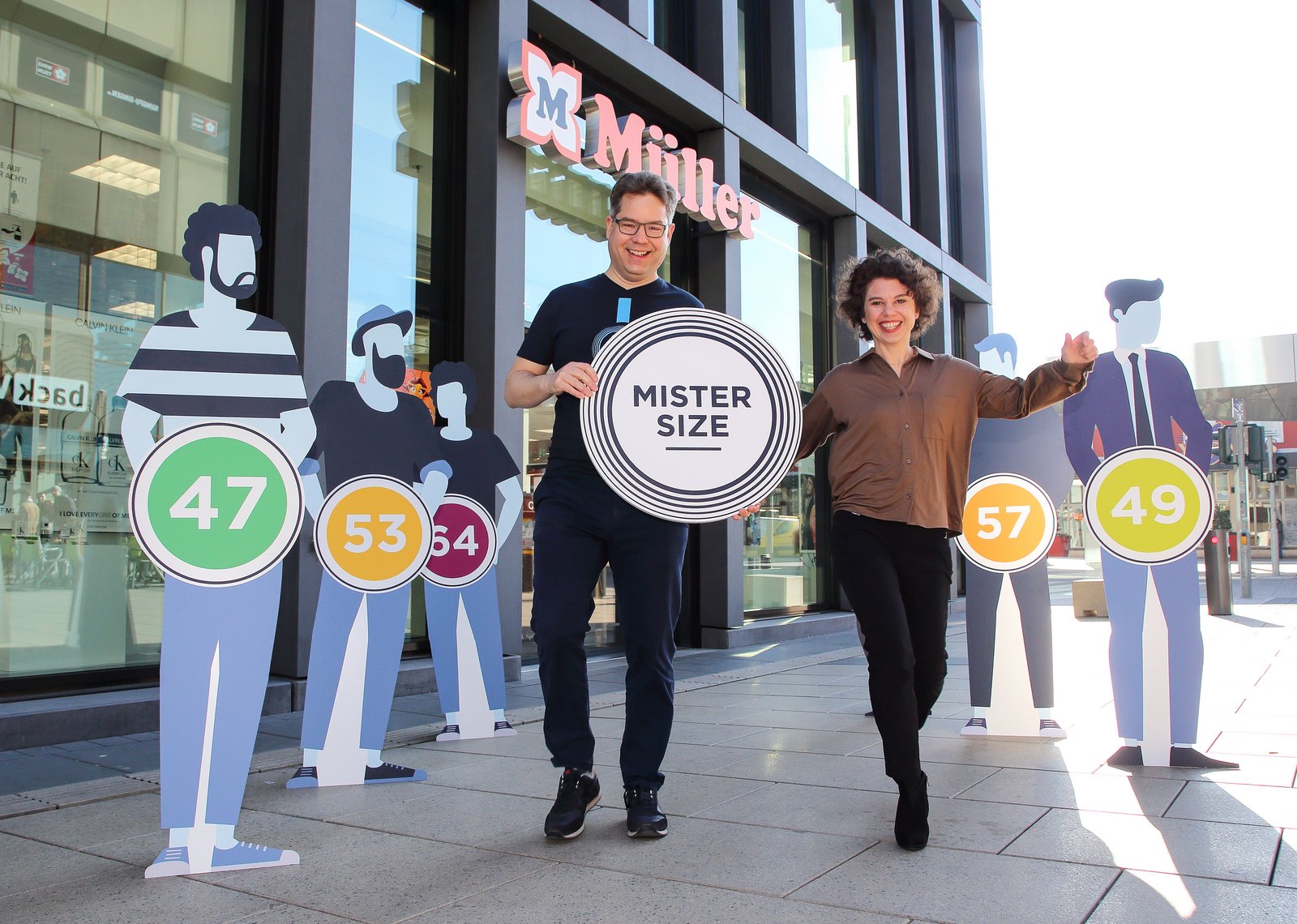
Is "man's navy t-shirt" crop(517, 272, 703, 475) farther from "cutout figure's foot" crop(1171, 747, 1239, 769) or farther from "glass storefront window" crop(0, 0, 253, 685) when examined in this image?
"glass storefront window" crop(0, 0, 253, 685)

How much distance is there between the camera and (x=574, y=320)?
356cm

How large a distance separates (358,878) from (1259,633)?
428 inches

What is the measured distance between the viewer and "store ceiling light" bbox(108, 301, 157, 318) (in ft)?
21.2

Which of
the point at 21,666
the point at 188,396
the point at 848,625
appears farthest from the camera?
the point at 848,625

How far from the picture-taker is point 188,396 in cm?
340

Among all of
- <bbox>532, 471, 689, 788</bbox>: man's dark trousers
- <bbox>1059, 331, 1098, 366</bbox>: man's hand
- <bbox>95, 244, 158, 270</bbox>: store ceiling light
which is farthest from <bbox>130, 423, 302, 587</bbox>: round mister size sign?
<bbox>95, 244, 158, 270</bbox>: store ceiling light

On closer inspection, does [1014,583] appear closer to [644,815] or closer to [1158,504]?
[1158,504]

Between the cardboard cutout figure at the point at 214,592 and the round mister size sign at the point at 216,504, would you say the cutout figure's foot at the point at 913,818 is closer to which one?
the cardboard cutout figure at the point at 214,592

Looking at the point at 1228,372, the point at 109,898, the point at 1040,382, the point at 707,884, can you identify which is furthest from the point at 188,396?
the point at 1228,372

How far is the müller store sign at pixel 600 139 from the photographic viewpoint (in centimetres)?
834

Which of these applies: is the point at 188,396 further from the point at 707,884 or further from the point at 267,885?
the point at 707,884

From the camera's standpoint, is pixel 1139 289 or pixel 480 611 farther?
pixel 480 611

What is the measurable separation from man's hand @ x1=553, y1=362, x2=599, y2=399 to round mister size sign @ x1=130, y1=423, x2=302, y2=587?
3.36 ft

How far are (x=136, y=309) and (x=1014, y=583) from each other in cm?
555
